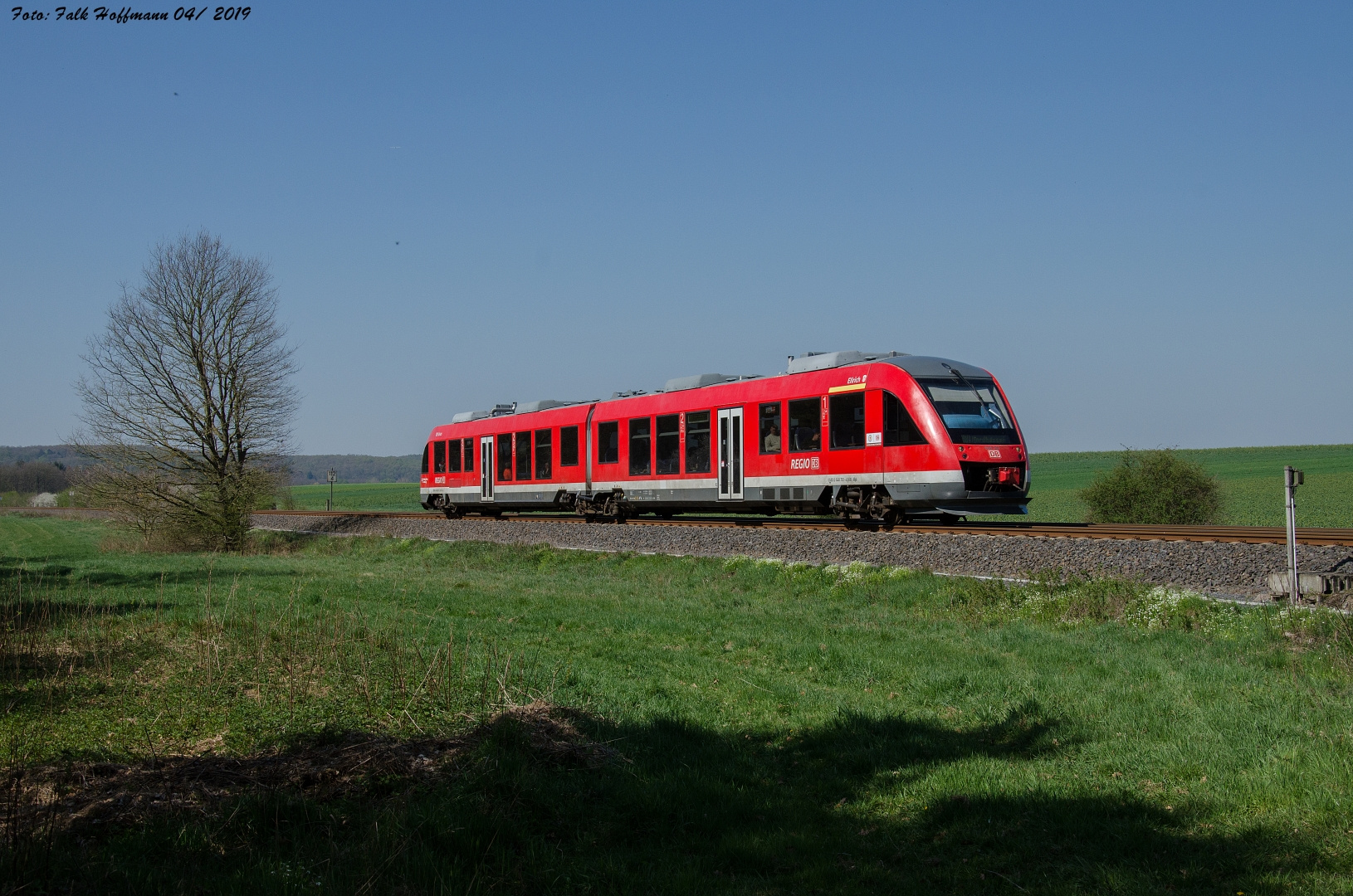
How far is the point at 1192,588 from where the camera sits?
44.7 ft

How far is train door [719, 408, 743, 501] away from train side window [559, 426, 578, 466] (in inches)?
270

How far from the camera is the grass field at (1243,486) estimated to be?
1574 inches

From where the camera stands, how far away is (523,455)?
31969 millimetres

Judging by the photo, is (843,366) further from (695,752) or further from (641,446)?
(695,752)

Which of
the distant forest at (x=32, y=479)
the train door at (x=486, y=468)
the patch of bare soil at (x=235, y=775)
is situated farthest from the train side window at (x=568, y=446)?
the distant forest at (x=32, y=479)

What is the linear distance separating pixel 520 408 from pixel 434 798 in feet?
91.3

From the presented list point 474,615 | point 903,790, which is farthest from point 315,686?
point 474,615

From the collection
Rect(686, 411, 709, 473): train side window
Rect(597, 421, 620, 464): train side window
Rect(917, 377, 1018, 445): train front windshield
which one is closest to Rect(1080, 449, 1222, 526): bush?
Rect(917, 377, 1018, 445): train front windshield

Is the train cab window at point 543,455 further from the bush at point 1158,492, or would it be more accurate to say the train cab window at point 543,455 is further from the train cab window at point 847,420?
the bush at point 1158,492

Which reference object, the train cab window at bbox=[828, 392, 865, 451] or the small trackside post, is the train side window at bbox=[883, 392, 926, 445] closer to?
the train cab window at bbox=[828, 392, 865, 451]

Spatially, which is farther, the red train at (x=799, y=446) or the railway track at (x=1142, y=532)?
the red train at (x=799, y=446)

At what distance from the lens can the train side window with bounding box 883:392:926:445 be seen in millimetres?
18625

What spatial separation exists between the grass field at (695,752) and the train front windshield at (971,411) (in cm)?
588

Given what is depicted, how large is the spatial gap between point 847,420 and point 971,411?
8.00ft
